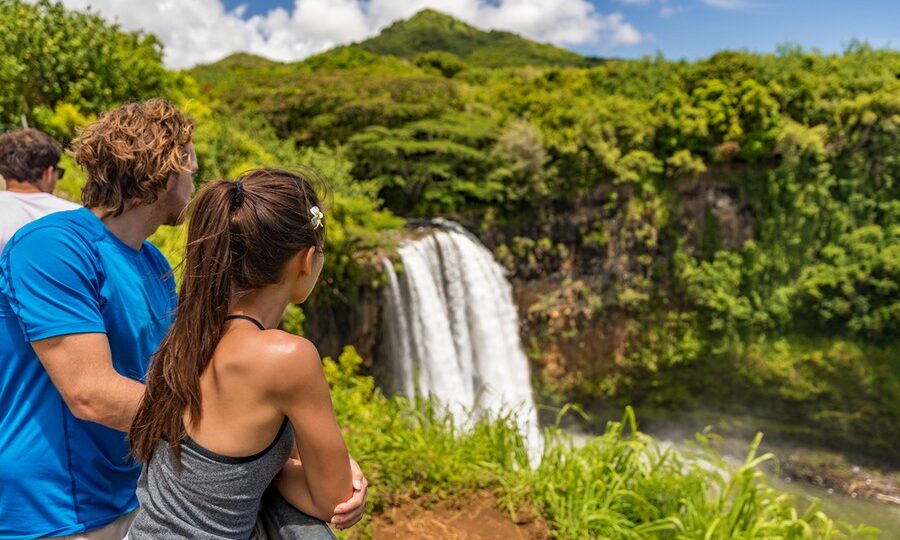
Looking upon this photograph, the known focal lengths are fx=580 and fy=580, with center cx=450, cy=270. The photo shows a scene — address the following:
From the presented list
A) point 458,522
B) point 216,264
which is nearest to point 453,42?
point 458,522

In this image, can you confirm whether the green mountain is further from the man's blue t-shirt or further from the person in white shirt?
the man's blue t-shirt

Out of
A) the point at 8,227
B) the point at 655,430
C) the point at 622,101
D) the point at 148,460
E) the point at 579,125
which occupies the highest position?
the point at 622,101

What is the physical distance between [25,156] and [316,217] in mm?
1760

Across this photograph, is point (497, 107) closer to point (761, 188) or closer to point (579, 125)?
point (579, 125)

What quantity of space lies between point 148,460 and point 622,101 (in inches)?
658

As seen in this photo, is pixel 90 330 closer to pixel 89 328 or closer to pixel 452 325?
pixel 89 328

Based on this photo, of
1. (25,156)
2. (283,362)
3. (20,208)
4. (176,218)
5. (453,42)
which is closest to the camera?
(283,362)

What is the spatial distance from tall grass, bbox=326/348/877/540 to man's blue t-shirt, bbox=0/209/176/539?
1.69 metres

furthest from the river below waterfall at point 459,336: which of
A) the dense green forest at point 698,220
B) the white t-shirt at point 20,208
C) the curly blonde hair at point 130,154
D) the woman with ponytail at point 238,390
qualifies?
the woman with ponytail at point 238,390

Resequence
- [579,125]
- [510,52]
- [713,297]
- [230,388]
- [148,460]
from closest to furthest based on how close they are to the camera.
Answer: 1. [230,388]
2. [148,460]
3. [579,125]
4. [713,297]
5. [510,52]

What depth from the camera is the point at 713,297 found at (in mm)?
15844

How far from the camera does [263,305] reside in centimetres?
128

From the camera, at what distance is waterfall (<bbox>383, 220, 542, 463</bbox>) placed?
31.7 ft

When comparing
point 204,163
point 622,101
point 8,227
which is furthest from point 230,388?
point 622,101
